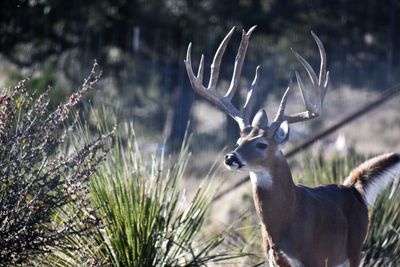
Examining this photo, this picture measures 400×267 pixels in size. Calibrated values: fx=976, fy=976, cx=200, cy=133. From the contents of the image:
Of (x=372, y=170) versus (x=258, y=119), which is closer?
(x=258, y=119)

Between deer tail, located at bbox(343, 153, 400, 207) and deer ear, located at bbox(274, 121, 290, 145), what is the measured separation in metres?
A: 1.06

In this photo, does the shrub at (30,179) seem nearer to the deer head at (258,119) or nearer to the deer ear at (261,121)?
the deer head at (258,119)

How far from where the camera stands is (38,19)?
19.1 metres

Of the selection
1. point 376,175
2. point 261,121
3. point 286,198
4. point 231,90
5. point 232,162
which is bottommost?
point 376,175

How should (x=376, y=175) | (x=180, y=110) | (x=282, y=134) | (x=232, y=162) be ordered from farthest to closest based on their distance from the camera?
(x=180, y=110) < (x=376, y=175) < (x=282, y=134) < (x=232, y=162)

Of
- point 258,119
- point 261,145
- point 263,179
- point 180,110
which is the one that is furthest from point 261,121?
point 180,110

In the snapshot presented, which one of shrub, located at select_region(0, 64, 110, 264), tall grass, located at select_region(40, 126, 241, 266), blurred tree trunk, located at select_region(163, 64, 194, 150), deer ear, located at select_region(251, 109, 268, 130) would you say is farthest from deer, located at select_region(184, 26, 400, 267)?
blurred tree trunk, located at select_region(163, 64, 194, 150)

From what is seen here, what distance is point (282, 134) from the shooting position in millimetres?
6883

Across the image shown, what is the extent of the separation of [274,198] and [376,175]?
121cm

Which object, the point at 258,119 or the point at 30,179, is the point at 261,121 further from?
the point at 30,179

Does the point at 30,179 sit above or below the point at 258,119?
above

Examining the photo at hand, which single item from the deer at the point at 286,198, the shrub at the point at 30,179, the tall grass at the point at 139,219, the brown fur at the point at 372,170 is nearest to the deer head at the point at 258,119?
the deer at the point at 286,198

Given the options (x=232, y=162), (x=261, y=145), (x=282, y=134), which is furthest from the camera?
(x=282, y=134)

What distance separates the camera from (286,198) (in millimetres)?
6836
